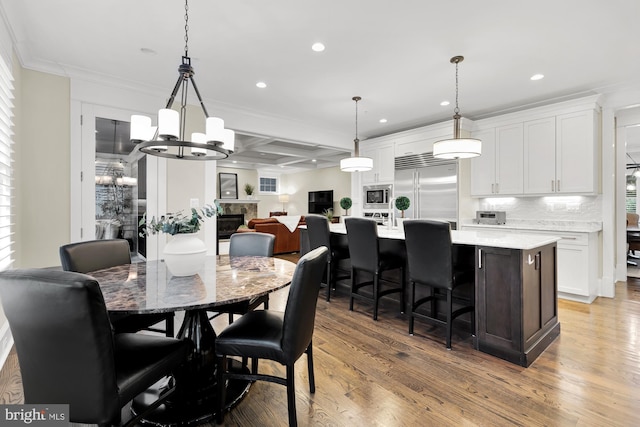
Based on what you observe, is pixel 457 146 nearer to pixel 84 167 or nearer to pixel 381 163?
pixel 381 163

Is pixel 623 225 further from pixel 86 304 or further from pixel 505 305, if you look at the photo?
pixel 86 304

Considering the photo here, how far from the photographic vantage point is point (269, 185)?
1202 centimetres

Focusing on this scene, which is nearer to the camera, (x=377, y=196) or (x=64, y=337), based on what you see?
(x=64, y=337)

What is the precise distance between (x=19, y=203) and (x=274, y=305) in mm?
2686

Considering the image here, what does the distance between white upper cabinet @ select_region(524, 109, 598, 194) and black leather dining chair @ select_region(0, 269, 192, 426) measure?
4981mm

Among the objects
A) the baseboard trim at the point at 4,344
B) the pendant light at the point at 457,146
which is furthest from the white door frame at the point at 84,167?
the pendant light at the point at 457,146

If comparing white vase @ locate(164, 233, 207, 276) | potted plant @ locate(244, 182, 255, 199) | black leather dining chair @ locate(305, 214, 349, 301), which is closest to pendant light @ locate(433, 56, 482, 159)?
black leather dining chair @ locate(305, 214, 349, 301)

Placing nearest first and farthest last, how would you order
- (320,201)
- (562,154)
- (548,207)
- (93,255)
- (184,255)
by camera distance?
(184,255) → (93,255) → (562,154) → (548,207) → (320,201)

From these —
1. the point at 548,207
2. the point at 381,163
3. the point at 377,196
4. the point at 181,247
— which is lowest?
the point at 181,247

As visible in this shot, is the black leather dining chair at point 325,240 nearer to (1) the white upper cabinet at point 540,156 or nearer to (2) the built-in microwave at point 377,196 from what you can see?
(2) the built-in microwave at point 377,196

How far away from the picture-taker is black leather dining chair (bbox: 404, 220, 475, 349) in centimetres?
250

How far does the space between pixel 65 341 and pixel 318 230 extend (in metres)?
2.74

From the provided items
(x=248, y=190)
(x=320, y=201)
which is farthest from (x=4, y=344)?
(x=248, y=190)

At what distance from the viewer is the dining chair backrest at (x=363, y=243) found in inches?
122
